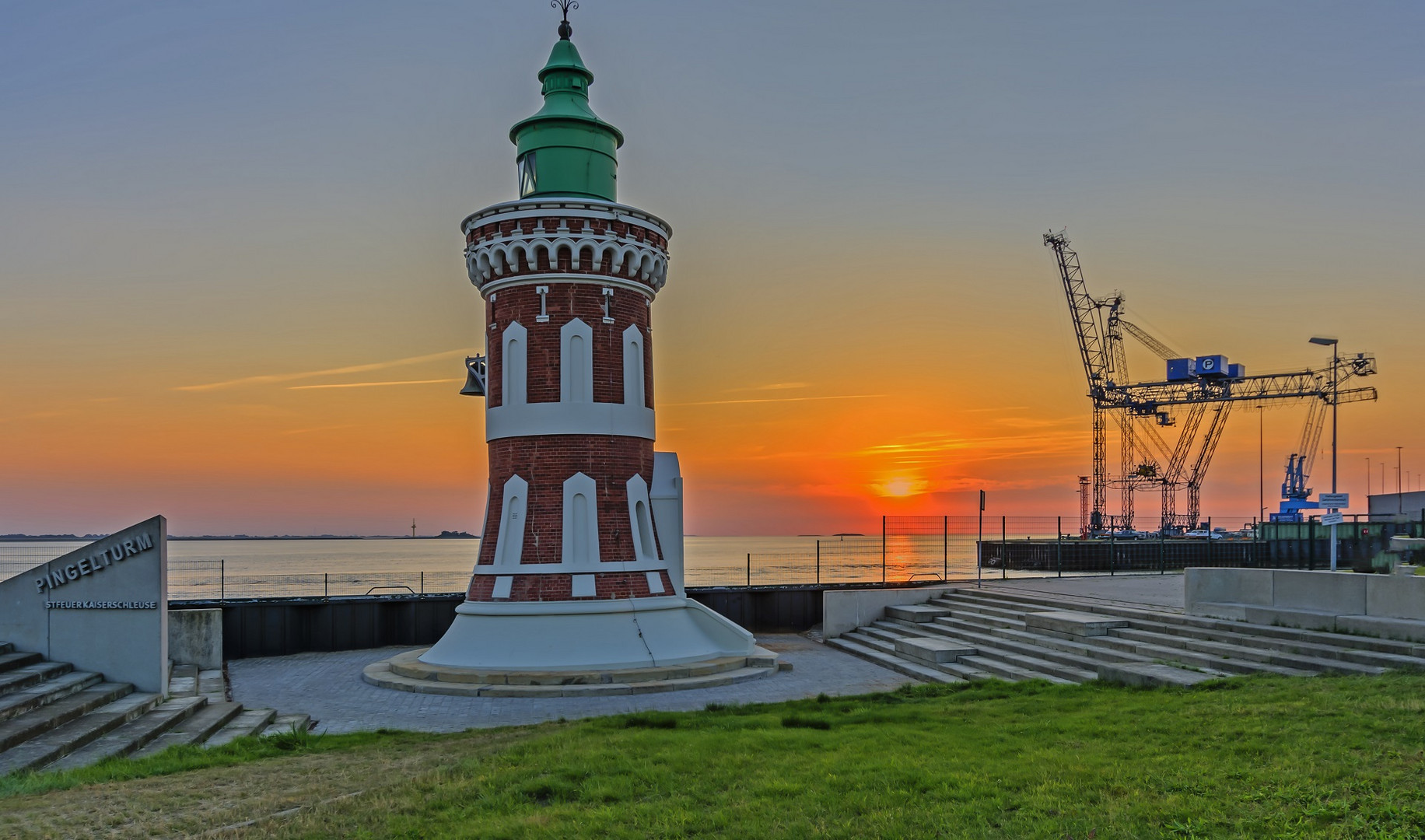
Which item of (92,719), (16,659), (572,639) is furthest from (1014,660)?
(16,659)

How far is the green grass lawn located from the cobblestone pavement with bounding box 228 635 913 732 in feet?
10.9

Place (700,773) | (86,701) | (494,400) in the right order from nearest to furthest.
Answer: (700,773) < (86,701) < (494,400)

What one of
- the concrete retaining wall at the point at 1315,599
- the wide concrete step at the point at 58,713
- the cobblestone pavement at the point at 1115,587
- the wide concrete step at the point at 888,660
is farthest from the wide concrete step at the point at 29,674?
the cobblestone pavement at the point at 1115,587

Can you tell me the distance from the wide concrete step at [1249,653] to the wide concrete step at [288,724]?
489 inches

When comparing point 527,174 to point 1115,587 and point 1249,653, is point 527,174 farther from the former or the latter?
point 1115,587

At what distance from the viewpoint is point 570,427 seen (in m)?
19.8

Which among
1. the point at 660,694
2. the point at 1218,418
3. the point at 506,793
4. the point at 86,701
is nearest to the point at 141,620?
the point at 86,701

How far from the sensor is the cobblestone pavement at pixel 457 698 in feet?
49.2

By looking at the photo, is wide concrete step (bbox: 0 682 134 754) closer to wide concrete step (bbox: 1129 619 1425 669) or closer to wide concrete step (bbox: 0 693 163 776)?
wide concrete step (bbox: 0 693 163 776)

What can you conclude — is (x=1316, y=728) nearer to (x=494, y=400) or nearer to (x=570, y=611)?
(x=570, y=611)

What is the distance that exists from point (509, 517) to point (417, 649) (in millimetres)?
4076

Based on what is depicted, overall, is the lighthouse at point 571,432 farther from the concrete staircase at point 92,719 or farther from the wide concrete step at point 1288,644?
the wide concrete step at point 1288,644

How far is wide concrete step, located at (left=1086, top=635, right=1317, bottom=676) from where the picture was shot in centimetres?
1396

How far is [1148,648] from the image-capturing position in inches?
636
